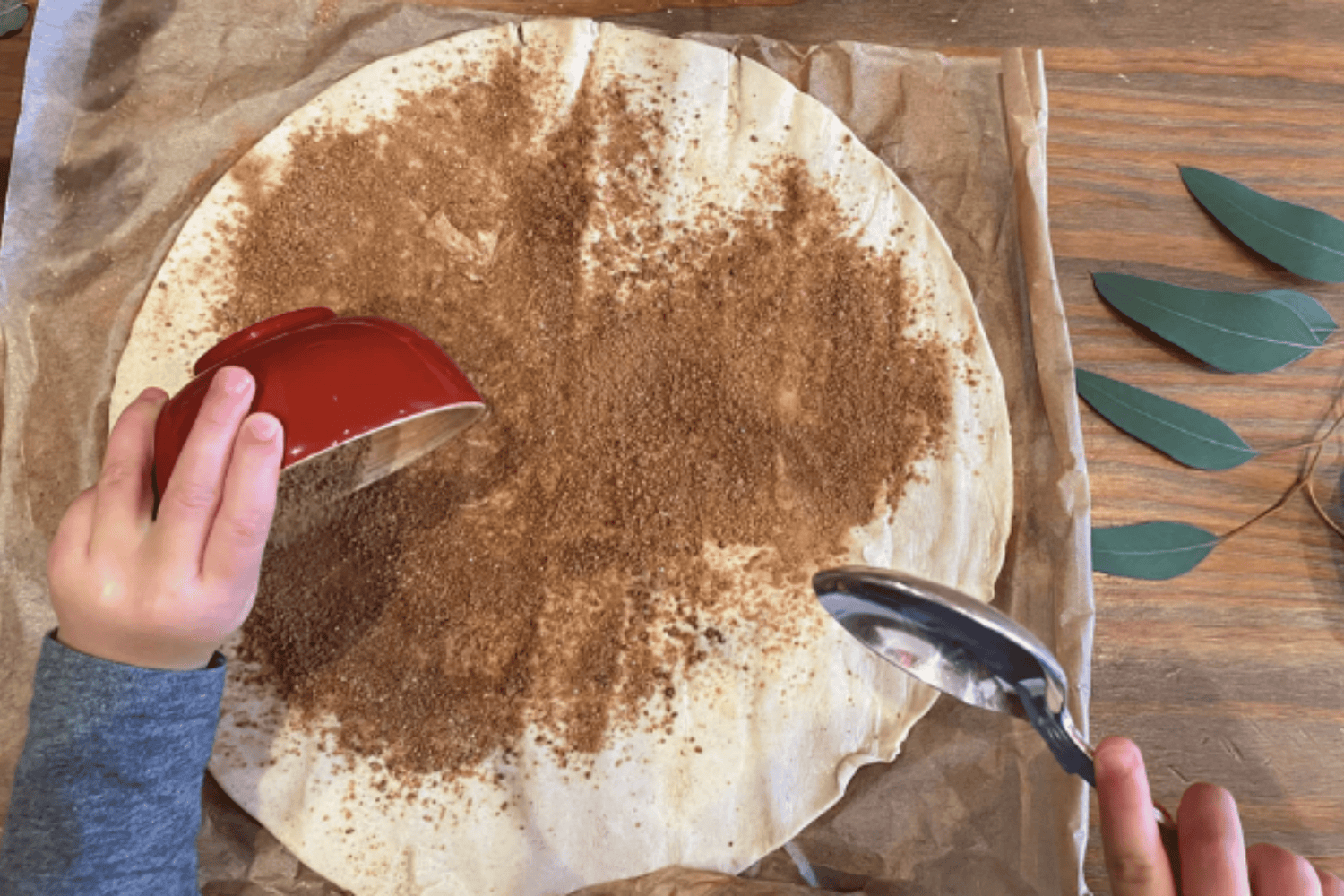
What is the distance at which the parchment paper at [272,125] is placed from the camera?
99cm

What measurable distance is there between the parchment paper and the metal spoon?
0.24m

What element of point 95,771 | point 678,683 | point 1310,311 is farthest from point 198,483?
point 1310,311

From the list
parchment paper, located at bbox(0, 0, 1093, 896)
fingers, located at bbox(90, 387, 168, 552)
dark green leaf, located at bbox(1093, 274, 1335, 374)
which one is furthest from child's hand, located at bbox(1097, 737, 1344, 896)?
fingers, located at bbox(90, 387, 168, 552)

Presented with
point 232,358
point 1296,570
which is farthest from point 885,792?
point 232,358

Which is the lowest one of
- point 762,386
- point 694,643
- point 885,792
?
point 885,792

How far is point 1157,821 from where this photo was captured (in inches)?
29.0

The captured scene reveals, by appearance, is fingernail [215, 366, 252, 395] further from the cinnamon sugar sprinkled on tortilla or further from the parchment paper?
the parchment paper

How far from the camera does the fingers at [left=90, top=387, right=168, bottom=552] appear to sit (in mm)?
728

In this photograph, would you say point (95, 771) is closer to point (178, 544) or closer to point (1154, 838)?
point (178, 544)

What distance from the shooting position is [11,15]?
Answer: 109 centimetres

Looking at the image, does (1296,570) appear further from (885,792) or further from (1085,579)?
(885,792)

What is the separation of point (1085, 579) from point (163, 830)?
3.30 feet

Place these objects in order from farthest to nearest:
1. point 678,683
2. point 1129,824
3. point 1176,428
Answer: point 1176,428, point 678,683, point 1129,824

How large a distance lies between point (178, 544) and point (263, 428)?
11 centimetres
